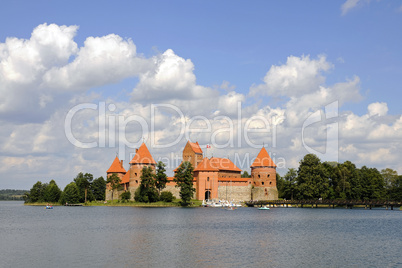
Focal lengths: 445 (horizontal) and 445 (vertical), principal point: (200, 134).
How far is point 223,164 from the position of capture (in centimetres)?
9369

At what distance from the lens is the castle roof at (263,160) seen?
87.0m

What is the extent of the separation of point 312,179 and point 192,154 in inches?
1218

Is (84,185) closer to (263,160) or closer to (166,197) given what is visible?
(166,197)

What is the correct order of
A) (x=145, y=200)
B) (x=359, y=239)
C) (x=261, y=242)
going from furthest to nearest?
1. (x=145, y=200)
2. (x=359, y=239)
3. (x=261, y=242)

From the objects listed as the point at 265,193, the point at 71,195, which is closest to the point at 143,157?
the point at 71,195

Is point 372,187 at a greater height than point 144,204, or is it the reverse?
point 372,187

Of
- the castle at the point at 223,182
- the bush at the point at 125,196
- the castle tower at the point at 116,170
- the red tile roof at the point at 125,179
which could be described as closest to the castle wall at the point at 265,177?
the castle at the point at 223,182

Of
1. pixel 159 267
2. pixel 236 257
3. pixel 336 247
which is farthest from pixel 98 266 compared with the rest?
pixel 336 247

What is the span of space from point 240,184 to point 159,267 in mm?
66707

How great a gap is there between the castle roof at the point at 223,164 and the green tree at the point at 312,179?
17.1 m

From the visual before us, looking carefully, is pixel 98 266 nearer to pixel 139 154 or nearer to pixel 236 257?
pixel 236 257

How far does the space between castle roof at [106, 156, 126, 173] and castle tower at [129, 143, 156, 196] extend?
10.4 meters

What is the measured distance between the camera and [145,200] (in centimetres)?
7594

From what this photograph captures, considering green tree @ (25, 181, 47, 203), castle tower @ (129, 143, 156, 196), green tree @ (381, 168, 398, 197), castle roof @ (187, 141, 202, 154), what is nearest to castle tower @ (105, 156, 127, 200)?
castle tower @ (129, 143, 156, 196)
